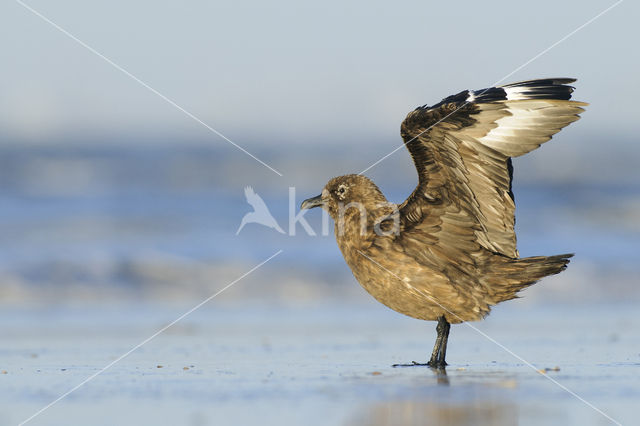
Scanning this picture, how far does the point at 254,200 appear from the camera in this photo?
55.7 feet

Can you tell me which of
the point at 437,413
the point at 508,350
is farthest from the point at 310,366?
the point at 437,413

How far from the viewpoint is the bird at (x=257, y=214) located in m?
13.9

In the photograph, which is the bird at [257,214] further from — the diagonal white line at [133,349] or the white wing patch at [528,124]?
the white wing patch at [528,124]

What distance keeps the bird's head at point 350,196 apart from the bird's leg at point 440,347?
891 mm

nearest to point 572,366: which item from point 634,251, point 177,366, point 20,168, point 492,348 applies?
point 492,348

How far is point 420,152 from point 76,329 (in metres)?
3.36

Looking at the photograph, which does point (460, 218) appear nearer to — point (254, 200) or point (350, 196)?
point (350, 196)

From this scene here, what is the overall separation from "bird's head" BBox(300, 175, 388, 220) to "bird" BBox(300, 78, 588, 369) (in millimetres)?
148

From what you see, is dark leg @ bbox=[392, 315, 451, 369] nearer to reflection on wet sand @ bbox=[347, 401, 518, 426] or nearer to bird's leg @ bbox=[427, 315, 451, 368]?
bird's leg @ bbox=[427, 315, 451, 368]

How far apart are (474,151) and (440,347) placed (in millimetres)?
1187

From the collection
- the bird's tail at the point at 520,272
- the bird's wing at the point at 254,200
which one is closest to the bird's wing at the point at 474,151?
the bird's tail at the point at 520,272

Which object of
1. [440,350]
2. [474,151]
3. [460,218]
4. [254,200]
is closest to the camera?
[474,151]

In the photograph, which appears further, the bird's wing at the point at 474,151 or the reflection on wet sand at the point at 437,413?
the bird's wing at the point at 474,151

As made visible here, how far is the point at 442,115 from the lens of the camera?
567 cm
